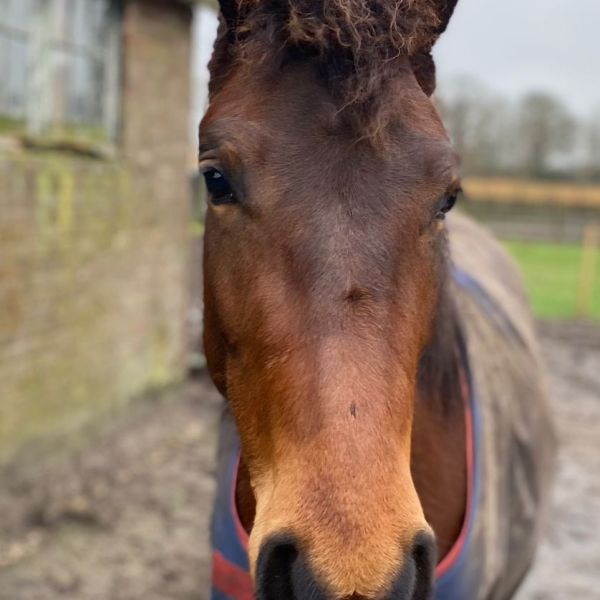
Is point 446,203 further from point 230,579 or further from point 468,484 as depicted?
point 230,579

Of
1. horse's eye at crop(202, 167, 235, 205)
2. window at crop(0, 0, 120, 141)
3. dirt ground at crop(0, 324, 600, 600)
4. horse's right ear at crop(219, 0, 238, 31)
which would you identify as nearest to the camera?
horse's eye at crop(202, 167, 235, 205)

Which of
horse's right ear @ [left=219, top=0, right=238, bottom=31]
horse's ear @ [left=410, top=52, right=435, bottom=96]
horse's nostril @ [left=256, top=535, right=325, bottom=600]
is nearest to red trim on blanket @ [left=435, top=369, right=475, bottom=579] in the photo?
horse's nostril @ [left=256, top=535, right=325, bottom=600]

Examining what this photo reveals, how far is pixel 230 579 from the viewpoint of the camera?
6.95 feet

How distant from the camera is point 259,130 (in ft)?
5.31

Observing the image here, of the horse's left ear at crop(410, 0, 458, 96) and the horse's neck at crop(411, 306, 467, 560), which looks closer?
the horse's left ear at crop(410, 0, 458, 96)

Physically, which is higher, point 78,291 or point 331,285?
point 331,285

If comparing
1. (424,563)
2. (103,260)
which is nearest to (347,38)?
(424,563)

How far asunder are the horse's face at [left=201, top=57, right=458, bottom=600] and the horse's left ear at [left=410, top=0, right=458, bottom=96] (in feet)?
0.40

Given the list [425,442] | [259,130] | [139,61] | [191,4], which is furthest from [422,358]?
[191,4]

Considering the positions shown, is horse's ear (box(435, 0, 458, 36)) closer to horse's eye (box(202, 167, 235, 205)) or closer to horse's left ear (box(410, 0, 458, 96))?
horse's left ear (box(410, 0, 458, 96))

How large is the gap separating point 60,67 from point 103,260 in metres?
1.36

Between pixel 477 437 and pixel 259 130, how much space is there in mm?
1081

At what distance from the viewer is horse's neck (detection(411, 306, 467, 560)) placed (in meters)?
2.05

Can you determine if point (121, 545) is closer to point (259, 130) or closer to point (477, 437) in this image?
point (477, 437)
